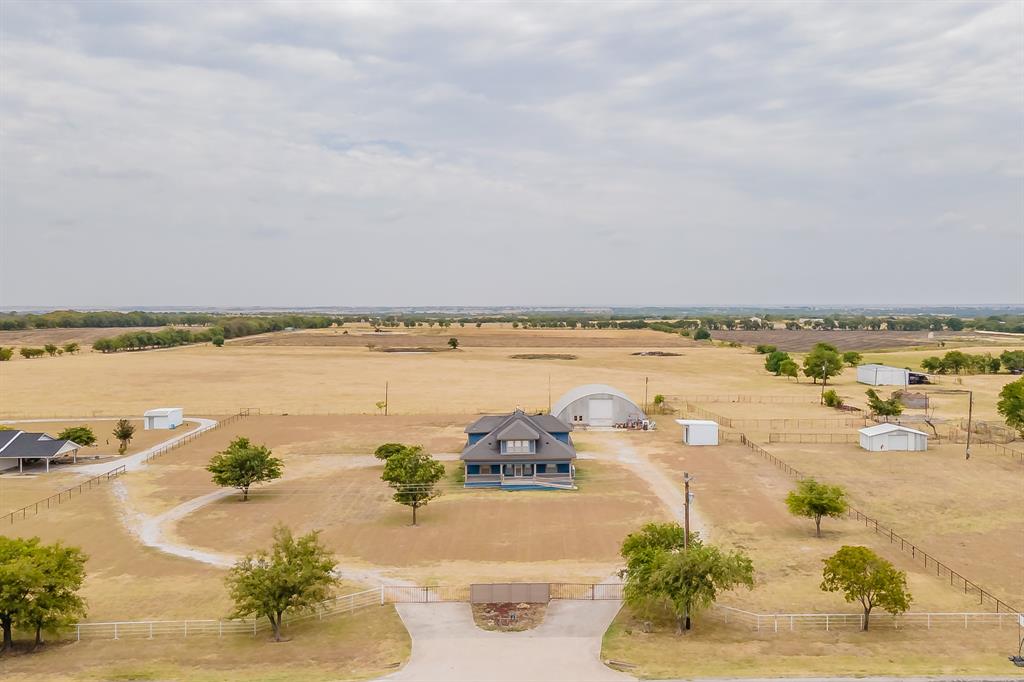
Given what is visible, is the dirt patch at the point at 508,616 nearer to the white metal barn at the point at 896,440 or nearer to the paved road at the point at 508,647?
the paved road at the point at 508,647

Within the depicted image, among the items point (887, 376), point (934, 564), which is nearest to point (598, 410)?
point (934, 564)

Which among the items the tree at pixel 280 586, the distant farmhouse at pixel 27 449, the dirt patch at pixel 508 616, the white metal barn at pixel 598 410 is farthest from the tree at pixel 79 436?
the dirt patch at pixel 508 616

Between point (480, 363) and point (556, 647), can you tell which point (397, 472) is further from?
point (480, 363)

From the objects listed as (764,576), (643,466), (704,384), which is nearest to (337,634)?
(764,576)

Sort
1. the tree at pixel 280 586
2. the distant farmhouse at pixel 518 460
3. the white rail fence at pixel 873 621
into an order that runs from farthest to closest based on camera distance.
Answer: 1. the distant farmhouse at pixel 518 460
2. the white rail fence at pixel 873 621
3. the tree at pixel 280 586

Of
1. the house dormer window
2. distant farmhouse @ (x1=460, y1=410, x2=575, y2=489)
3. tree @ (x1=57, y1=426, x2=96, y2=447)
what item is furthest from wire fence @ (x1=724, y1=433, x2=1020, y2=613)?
tree @ (x1=57, y1=426, x2=96, y2=447)

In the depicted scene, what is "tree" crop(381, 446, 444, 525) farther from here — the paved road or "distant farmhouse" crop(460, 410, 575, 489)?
the paved road

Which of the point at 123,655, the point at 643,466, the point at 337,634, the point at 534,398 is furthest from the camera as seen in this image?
the point at 534,398

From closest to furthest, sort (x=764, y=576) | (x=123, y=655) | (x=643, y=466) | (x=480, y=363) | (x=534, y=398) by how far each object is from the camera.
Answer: (x=123, y=655)
(x=764, y=576)
(x=643, y=466)
(x=534, y=398)
(x=480, y=363)
